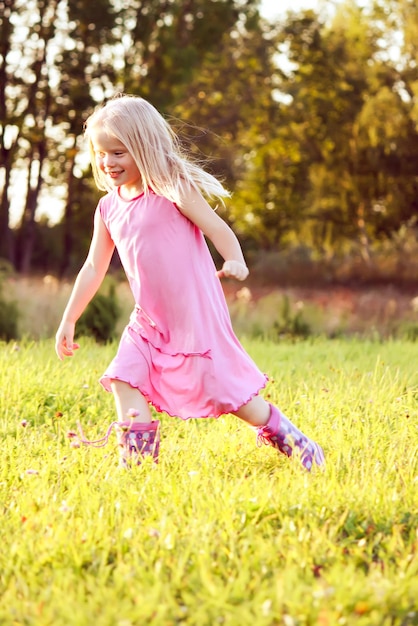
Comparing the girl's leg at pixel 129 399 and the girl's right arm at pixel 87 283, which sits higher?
the girl's right arm at pixel 87 283

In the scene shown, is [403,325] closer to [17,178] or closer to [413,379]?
[413,379]

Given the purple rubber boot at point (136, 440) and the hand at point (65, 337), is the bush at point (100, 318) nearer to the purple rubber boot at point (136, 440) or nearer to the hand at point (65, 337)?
the hand at point (65, 337)

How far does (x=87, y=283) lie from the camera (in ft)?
13.6

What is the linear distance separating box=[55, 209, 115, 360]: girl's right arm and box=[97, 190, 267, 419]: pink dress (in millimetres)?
233

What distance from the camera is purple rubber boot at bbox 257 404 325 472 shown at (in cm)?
396

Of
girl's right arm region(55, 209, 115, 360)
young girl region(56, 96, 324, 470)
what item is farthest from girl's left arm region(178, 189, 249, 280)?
girl's right arm region(55, 209, 115, 360)

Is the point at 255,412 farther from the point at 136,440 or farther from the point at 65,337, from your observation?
the point at 65,337

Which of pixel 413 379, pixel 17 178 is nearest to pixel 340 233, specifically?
pixel 17 178

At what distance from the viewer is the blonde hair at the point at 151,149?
3855 mm

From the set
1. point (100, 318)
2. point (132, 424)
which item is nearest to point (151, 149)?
point (132, 424)

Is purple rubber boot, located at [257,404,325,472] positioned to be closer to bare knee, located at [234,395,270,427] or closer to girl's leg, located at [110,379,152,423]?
bare knee, located at [234,395,270,427]

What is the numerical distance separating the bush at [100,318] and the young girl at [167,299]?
21.9ft

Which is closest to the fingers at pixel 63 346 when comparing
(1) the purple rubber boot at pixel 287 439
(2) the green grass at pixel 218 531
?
(2) the green grass at pixel 218 531

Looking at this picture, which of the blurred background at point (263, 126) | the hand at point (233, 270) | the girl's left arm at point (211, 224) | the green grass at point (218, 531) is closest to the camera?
the green grass at point (218, 531)
